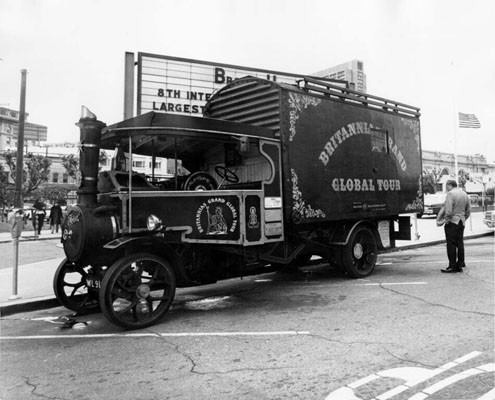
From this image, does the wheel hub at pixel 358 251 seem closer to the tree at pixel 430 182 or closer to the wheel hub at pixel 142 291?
the wheel hub at pixel 142 291

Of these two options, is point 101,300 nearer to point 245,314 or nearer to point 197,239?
point 197,239

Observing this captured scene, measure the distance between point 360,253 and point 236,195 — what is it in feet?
11.9

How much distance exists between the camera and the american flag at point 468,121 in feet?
80.4

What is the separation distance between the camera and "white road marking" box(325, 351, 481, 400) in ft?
10.6

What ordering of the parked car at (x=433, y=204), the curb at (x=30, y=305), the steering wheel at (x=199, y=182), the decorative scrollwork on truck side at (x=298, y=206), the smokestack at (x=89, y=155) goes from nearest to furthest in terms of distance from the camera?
the smokestack at (x=89, y=155), the curb at (x=30, y=305), the steering wheel at (x=199, y=182), the decorative scrollwork on truck side at (x=298, y=206), the parked car at (x=433, y=204)

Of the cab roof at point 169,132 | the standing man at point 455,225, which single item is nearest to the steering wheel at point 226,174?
the cab roof at point 169,132

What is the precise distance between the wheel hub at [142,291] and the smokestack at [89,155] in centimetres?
124

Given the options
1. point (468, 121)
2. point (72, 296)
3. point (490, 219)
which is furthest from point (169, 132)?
point (468, 121)

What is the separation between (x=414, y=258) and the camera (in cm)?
1138

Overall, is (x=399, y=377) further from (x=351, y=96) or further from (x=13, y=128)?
(x=13, y=128)

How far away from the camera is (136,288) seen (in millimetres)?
5324

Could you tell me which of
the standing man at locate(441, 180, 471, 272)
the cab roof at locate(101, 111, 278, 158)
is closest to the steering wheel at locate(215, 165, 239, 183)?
the cab roof at locate(101, 111, 278, 158)

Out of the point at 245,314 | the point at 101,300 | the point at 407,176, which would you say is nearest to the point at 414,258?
the point at 407,176

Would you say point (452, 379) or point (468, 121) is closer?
point (452, 379)
